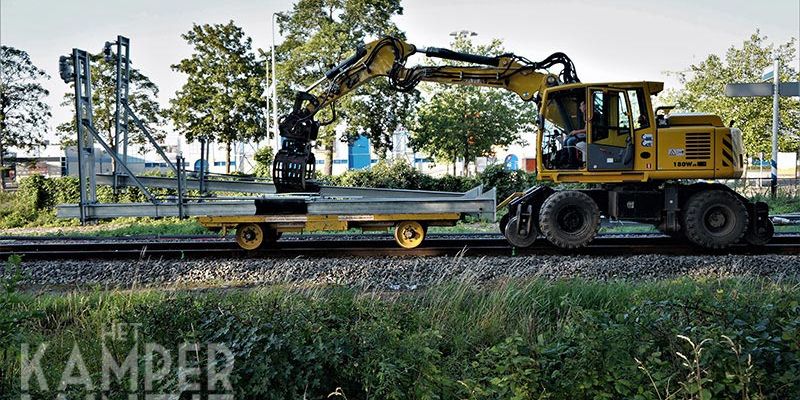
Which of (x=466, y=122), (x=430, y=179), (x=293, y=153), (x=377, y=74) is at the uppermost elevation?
(x=466, y=122)

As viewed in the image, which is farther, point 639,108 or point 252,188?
→ point 252,188

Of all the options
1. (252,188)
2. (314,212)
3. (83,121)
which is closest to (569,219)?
(314,212)

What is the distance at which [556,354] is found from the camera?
3645 millimetres

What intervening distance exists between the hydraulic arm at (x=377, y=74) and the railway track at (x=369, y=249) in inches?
63.6

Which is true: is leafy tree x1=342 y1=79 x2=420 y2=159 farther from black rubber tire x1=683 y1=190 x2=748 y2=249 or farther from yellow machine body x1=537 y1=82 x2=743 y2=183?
black rubber tire x1=683 y1=190 x2=748 y2=249

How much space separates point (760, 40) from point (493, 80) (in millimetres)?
26976

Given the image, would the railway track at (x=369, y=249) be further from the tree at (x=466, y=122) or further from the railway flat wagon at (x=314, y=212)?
the tree at (x=466, y=122)

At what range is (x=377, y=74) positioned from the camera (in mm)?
11953

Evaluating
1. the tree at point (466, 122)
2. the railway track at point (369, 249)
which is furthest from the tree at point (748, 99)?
the railway track at point (369, 249)

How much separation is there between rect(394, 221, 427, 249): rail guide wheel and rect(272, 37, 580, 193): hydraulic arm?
249 cm

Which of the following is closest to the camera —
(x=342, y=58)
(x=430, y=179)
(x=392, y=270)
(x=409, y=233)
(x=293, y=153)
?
(x=392, y=270)

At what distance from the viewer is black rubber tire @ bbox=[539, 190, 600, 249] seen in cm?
1016

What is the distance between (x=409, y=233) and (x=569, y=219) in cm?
286

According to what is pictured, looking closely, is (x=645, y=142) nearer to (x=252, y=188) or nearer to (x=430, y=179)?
(x=252, y=188)
